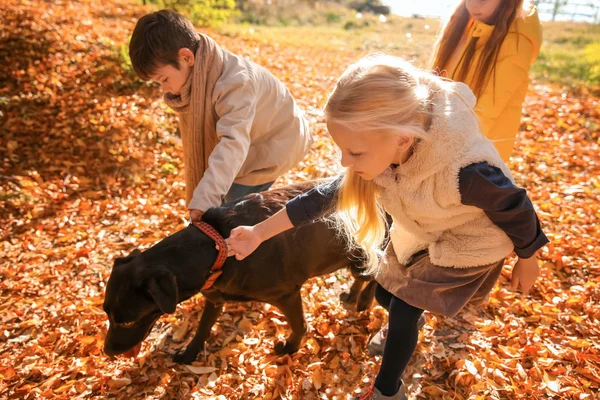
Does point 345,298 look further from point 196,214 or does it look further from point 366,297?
point 196,214

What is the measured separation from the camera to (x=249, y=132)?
3.23 metres

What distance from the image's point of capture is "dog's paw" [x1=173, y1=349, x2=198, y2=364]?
3430 millimetres

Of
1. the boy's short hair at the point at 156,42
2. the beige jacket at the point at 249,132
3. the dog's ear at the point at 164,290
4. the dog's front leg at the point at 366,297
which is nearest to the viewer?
the dog's ear at the point at 164,290

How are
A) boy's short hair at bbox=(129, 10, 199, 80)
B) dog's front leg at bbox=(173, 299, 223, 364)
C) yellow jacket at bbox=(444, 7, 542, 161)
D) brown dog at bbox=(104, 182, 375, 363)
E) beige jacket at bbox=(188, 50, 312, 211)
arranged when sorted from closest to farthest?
brown dog at bbox=(104, 182, 375, 363) → boy's short hair at bbox=(129, 10, 199, 80) → beige jacket at bbox=(188, 50, 312, 211) → yellow jacket at bbox=(444, 7, 542, 161) → dog's front leg at bbox=(173, 299, 223, 364)

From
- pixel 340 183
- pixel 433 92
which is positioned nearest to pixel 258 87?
pixel 340 183

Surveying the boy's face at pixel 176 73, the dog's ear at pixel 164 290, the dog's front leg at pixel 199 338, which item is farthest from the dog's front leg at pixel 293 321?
the boy's face at pixel 176 73

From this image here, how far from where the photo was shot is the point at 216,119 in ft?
10.8

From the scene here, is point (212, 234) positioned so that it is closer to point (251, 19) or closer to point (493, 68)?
point (493, 68)

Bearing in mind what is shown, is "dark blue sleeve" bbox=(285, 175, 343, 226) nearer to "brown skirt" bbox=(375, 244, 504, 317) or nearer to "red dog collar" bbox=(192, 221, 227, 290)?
"red dog collar" bbox=(192, 221, 227, 290)

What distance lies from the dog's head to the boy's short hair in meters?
1.31

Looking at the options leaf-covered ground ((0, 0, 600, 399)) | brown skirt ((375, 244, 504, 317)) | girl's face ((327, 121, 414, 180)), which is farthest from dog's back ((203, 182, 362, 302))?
girl's face ((327, 121, 414, 180))

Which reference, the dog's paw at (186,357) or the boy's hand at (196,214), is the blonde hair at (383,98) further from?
the dog's paw at (186,357)

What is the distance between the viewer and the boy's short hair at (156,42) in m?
2.76

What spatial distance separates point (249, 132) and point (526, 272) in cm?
215
